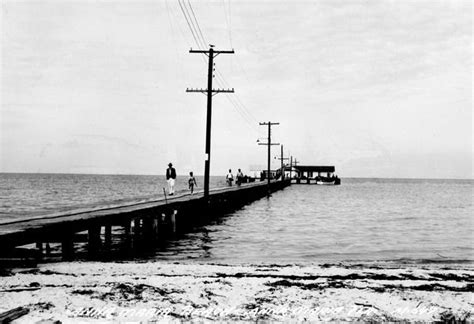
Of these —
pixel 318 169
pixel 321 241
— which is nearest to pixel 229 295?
pixel 321 241

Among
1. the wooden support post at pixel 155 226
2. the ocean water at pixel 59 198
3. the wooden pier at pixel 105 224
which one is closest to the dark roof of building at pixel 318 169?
the ocean water at pixel 59 198

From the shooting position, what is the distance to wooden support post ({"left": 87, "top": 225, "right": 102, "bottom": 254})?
12.9 meters

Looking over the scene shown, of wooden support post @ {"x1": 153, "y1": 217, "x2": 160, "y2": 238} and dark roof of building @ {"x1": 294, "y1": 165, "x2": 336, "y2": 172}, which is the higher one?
dark roof of building @ {"x1": 294, "y1": 165, "x2": 336, "y2": 172}

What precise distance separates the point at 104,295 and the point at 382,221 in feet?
75.7

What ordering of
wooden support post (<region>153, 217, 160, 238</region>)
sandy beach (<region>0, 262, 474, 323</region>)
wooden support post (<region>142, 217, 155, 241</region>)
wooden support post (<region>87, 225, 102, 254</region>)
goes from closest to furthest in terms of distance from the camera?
1. sandy beach (<region>0, 262, 474, 323</region>)
2. wooden support post (<region>87, 225, 102, 254</region>)
3. wooden support post (<region>142, 217, 155, 241</region>)
4. wooden support post (<region>153, 217, 160, 238</region>)

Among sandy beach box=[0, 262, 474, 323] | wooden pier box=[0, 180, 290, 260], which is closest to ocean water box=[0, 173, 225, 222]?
wooden pier box=[0, 180, 290, 260]

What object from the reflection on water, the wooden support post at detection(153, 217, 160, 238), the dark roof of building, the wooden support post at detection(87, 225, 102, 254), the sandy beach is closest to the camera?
the sandy beach

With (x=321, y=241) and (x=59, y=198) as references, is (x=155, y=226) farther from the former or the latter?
(x=59, y=198)

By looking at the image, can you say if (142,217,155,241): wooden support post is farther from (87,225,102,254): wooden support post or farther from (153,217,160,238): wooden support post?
(87,225,102,254): wooden support post

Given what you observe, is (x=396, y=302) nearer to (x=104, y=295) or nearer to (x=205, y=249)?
(x=104, y=295)

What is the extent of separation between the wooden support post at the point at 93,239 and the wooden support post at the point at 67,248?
3.09 feet

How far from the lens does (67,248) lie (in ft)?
38.8

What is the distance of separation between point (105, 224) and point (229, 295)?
7.55 meters

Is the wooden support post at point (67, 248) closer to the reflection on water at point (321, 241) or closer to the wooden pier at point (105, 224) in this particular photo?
the wooden pier at point (105, 224)
